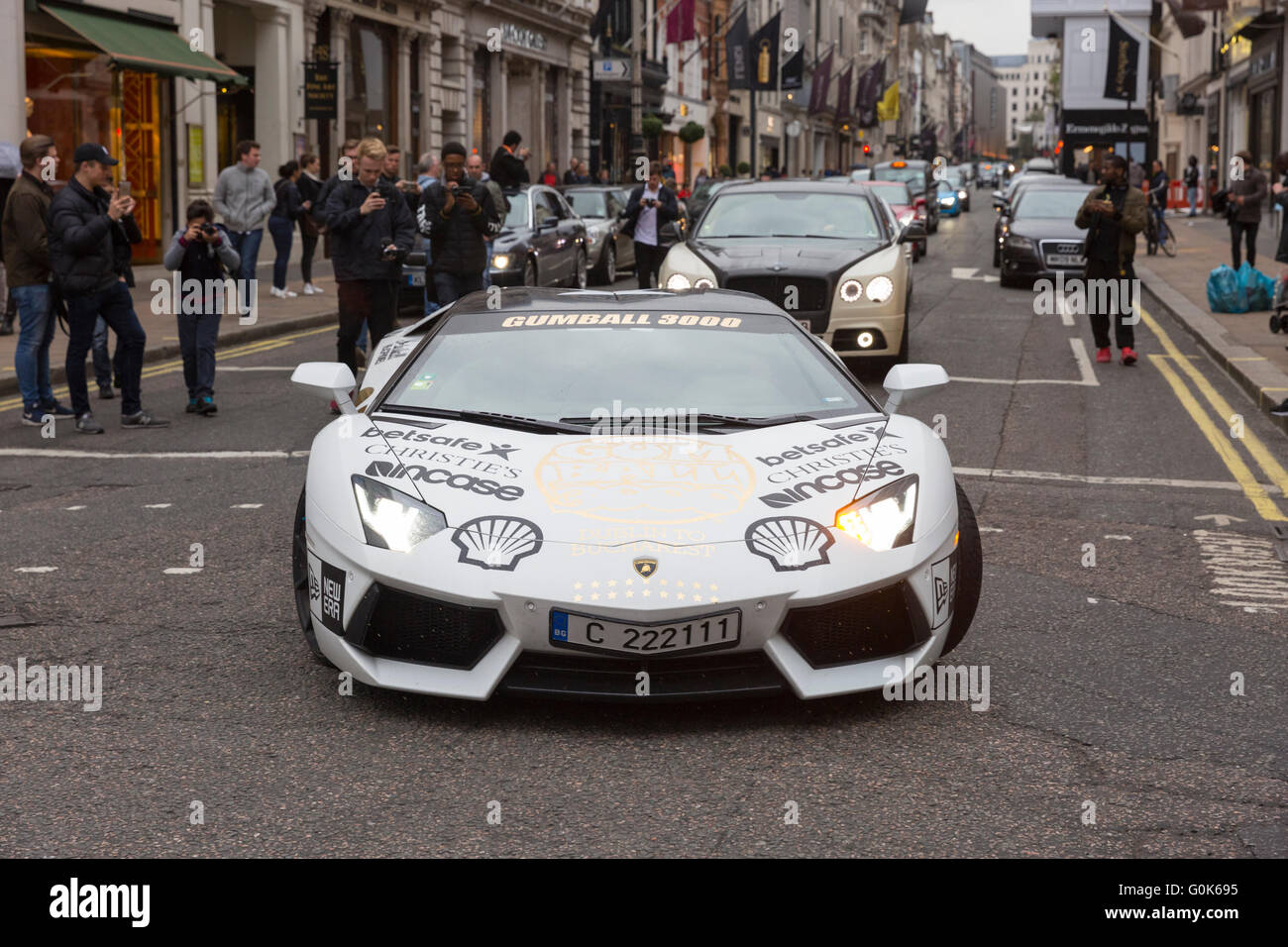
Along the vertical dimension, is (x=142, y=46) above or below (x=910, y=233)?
above

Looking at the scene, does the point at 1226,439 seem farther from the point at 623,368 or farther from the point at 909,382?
the point at 623,368

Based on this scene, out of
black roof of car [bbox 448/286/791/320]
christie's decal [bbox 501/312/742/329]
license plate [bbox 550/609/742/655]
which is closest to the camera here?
license plate [bbox 550/609/742/655]

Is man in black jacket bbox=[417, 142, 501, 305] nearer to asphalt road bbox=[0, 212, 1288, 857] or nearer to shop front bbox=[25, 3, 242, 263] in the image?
asphalt road bbox=[0, 212, 1288, 857]

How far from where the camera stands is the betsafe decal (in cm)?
486

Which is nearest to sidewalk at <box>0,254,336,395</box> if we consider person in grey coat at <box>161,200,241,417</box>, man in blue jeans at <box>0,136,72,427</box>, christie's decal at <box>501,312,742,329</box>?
man in blue jeans at <box>0,136,72,427</box>

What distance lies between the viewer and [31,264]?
1140 cm

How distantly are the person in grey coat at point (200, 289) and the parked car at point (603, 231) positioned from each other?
38.3 ft

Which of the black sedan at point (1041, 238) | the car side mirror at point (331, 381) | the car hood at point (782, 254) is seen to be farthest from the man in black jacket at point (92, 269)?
the black sedan at point (1041, 238)

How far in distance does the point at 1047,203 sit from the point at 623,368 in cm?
2161

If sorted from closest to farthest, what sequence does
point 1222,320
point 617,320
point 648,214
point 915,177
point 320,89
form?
1. point 617,320
2. point 1222,320
3. point 648,214
4. point 320,89
5. point 915,177

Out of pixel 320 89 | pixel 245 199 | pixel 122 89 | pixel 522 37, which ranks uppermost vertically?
pixel 522 37

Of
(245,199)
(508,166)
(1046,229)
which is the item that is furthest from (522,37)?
(245,199)

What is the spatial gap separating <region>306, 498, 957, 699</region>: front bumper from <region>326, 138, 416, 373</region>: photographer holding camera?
7.52 m
